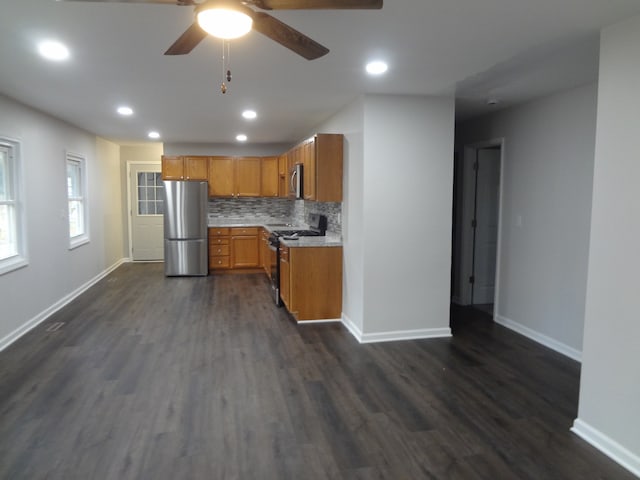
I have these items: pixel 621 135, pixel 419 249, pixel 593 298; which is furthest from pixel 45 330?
pixel 621 135

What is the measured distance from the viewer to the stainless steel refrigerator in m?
7.54

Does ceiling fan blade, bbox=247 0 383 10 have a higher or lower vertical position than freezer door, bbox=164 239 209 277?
higher

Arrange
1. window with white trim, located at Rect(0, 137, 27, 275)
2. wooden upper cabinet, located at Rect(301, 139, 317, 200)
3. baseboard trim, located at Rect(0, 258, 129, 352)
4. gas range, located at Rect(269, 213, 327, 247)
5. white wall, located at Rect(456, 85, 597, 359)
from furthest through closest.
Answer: gas range, located at Rect(269, 213, 327, 247) → wooden upper cabinet, located at Rect(301, 139, 317, 200) → window with white trim, located at Rect(0, 137, 27, 275) → baseboard trim, located at Rect(0, 258, 129, 352) → white wall, located at Rect(456, 85, 597, 359)

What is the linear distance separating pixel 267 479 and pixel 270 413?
68 centimetres

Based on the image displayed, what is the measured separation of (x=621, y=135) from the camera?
2357mm

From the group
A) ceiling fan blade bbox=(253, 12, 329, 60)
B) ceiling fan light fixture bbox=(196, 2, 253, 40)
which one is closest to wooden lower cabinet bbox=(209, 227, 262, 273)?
ceiling fan blade bbox=(253, 12, 329, 60)

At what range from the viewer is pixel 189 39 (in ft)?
6.58

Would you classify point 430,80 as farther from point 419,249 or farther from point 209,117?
point 209,117

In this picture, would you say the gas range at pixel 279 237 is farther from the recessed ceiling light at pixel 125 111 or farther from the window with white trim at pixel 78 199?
the window with white trim at pixel 78 199

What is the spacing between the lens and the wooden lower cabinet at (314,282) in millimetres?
4734

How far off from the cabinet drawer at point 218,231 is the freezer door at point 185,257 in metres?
0.21

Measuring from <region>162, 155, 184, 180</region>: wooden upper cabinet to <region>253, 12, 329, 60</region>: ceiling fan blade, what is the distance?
6.22 metres

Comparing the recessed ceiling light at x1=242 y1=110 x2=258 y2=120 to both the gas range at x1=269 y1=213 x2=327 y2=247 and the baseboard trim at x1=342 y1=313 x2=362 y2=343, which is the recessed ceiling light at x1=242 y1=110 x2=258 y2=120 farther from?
the baseboard trim at x1=342 y1=313 x2=362 y2=343

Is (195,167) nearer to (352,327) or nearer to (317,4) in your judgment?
(352,327)
